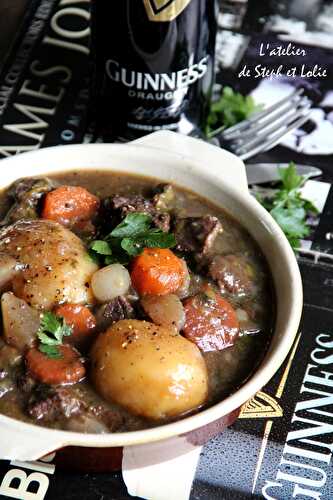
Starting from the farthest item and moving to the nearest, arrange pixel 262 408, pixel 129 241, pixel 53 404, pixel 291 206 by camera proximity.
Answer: pixel 291 206, pixel 262 408, pixel 129 241, pixel 53 404

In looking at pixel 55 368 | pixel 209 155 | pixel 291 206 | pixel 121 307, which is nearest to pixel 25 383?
pixel 55 368

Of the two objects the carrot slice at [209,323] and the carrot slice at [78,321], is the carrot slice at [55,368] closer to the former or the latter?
the carrot slice at [78,321]

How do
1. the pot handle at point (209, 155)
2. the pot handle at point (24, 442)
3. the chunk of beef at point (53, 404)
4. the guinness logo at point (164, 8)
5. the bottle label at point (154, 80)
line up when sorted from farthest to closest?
the bottle label at point (154, 80) < the guinness logo at point (164, 8) < the pot handle at point (209, 155) < the chunk of beef at point (53, 404) < the pot handle at point (24, 442)

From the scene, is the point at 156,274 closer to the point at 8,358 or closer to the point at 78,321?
the point at 78,321

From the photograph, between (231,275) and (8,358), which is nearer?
(8,358)

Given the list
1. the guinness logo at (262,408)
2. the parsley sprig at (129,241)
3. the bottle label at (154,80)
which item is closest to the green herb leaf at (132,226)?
the parsley sprig at (129,241)

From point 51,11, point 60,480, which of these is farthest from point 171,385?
point 51,11
